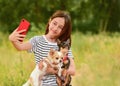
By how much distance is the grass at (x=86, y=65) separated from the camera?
18.5 feet

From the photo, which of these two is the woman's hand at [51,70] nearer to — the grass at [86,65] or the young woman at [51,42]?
the young woman at [51,42]

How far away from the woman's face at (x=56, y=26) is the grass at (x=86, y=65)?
5.28 feet

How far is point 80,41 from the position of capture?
9.87 m

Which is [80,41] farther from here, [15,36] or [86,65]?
[15,36]

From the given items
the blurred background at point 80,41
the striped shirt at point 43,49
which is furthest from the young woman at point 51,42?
the blurred background at point 80,41

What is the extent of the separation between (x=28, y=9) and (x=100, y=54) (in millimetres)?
7097

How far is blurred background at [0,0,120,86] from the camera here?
6086 mm

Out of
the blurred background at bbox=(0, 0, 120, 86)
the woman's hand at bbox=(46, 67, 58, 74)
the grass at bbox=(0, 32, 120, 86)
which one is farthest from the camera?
the blurred background at bbox=(0, 0, 120, 86)

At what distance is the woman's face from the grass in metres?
1.61

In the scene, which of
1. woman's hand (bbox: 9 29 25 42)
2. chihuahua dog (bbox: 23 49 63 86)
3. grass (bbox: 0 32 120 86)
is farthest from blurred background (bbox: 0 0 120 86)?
woman's hand (bbox: 9 29 25 42)

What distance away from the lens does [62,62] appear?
3.75m

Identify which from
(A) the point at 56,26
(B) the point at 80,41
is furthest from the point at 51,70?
(B) the point at 80,41

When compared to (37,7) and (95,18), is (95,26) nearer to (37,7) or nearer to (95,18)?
(95,18)

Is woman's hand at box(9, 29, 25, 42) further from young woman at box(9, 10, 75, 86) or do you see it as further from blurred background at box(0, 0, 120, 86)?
blurred background at box(0, 0, 120, 86)
